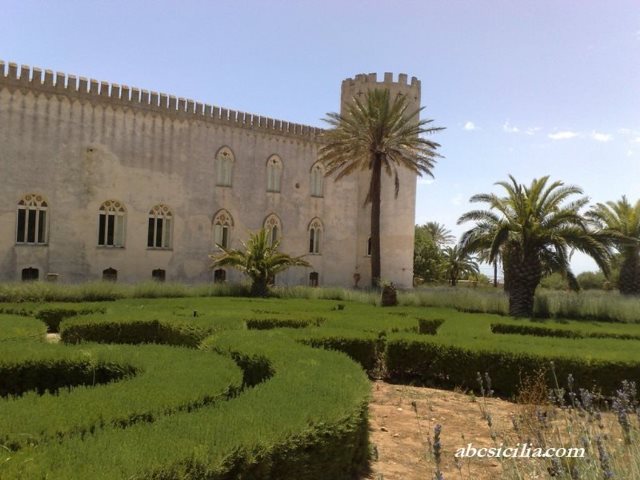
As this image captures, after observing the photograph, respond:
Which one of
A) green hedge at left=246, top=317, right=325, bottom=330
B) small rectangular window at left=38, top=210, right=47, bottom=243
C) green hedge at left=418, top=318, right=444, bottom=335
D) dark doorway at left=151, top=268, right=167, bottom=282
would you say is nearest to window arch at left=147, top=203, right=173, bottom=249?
dark doorway at left=151, top=268, right=167, bottom=282

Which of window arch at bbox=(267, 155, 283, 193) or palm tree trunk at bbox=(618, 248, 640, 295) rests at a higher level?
window arch at bbox=(267, 155, 283, 193)

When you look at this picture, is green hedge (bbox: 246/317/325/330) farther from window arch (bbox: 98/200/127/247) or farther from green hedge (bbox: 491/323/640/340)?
window arch (bbox: 98/200/127/247)

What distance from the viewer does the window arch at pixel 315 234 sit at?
103 feet

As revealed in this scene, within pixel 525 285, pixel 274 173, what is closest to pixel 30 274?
pixel 274 173

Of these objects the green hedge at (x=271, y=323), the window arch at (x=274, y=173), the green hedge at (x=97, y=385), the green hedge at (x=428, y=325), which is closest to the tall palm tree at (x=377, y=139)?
the window arch at (x=274, y=173)

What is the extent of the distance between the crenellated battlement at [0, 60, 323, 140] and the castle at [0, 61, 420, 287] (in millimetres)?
53

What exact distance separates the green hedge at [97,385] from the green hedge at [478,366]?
358 cm

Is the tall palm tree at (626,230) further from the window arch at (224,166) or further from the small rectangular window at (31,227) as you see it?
the small rectangular window at (31,227)

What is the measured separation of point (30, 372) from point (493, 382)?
6277 mm

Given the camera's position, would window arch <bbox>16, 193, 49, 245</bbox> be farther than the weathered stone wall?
No

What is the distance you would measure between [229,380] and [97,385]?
1.22m

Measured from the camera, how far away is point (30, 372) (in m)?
6.38

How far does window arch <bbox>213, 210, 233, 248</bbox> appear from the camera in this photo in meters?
27.6

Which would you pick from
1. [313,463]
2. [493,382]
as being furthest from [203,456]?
[493,382]
